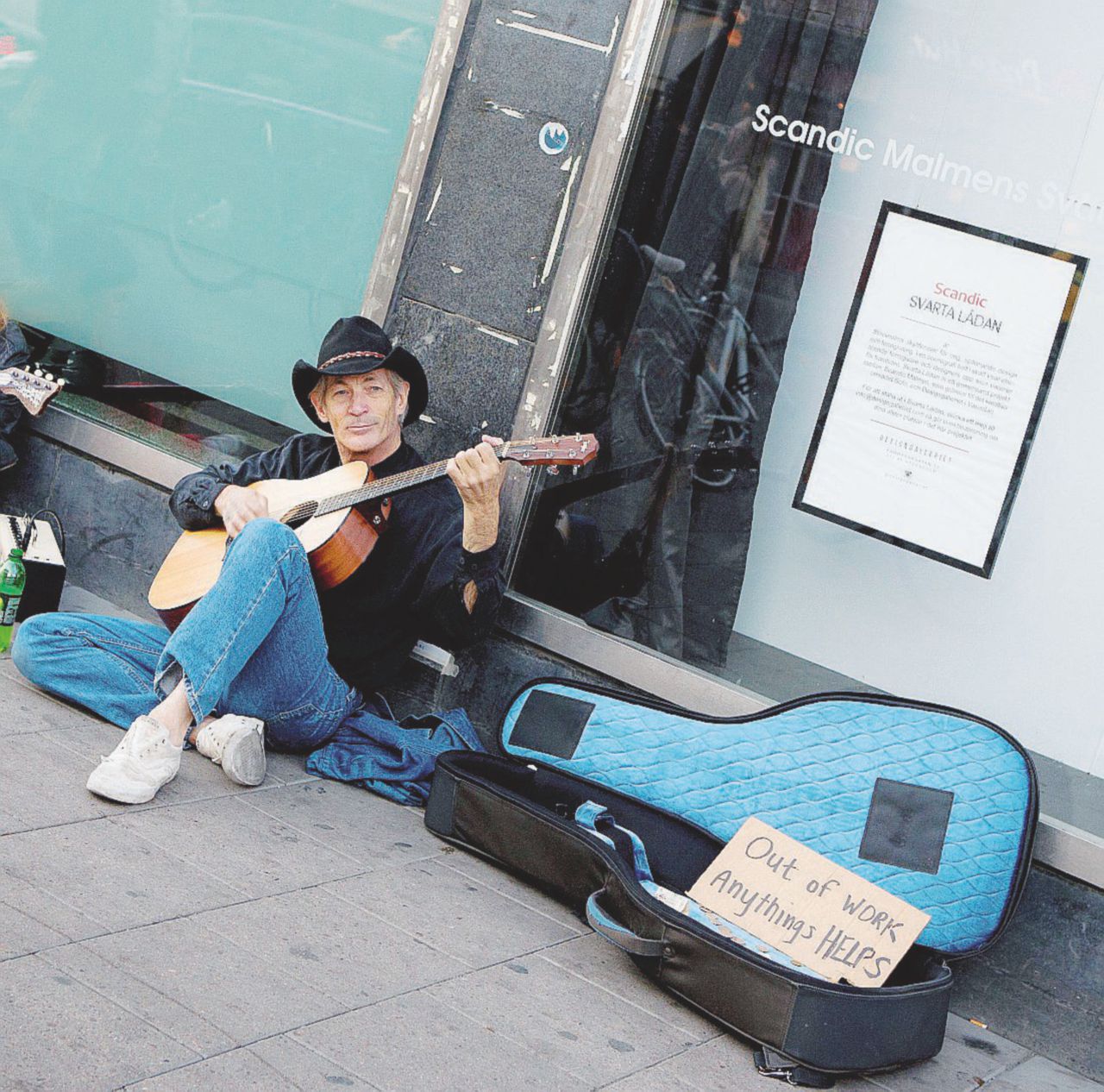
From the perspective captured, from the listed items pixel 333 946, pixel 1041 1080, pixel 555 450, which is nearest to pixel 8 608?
pixel 555 450

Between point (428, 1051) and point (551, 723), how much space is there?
1.19m

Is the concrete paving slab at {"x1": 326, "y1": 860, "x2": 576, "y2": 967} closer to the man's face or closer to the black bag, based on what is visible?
the man's face

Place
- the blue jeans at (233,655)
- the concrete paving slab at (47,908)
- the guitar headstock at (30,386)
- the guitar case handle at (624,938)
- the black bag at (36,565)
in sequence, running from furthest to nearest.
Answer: the guitar headstock at (30,386), the black bag at (36,565), the blue jeans at (233,655), the guitar case handle at (624,938), the concrete paving slab at (47,908)

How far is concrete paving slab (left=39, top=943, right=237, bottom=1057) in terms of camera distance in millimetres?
2352

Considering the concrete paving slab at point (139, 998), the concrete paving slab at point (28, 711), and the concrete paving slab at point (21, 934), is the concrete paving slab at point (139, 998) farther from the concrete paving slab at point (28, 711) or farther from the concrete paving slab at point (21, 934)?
the concrete paving slab at point (28, 711)

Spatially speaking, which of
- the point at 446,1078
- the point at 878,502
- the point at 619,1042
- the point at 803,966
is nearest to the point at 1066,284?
the point at 878,502

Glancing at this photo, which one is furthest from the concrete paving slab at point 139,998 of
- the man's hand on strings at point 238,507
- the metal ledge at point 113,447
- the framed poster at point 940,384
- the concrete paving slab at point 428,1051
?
the metal ledge at point 113,447

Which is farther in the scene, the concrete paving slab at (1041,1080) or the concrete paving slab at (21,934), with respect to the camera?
the concrete paving slab at (1041,1080)

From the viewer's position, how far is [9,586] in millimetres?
4262

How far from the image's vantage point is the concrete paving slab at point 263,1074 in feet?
7.27

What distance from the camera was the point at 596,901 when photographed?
10.2 ft

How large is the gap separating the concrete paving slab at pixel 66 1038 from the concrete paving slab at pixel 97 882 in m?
0.21

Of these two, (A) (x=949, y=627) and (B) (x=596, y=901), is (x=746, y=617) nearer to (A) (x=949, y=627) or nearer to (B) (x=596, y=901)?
(A) (x=949, y=627)

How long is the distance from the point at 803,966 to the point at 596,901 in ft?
1.49
